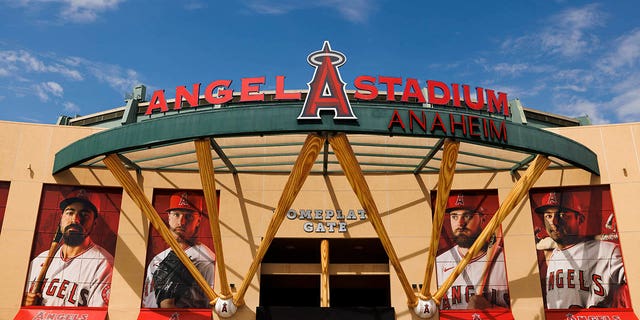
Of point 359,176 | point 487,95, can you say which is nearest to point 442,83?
point 487,95

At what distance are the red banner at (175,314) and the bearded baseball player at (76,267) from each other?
279 cm

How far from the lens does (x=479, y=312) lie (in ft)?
107

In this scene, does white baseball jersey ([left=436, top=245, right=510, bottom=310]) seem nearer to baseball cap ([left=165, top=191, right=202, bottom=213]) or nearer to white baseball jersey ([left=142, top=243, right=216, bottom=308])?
white baseball jersey ([left=142, top=243, right=216, bottom=308])

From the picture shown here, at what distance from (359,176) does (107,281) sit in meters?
18.5

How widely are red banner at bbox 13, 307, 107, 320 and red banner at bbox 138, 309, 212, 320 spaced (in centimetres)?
256

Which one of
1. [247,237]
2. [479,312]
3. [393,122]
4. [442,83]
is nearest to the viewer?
[393,122]

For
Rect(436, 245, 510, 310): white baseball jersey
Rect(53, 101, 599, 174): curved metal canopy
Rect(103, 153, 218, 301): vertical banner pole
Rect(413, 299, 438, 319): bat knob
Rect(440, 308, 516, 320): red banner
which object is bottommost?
Rect(440, 308, 516, 320): red banner

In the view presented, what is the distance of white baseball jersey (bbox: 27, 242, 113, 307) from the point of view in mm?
32219

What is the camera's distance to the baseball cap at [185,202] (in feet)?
116

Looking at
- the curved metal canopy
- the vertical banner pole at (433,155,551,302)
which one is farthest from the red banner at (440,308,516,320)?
the curved metal canopy

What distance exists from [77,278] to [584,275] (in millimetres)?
32277

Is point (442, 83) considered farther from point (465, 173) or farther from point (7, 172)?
point (7, 172)

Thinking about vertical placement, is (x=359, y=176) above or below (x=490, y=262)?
above

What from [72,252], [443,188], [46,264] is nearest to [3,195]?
[46,264]
